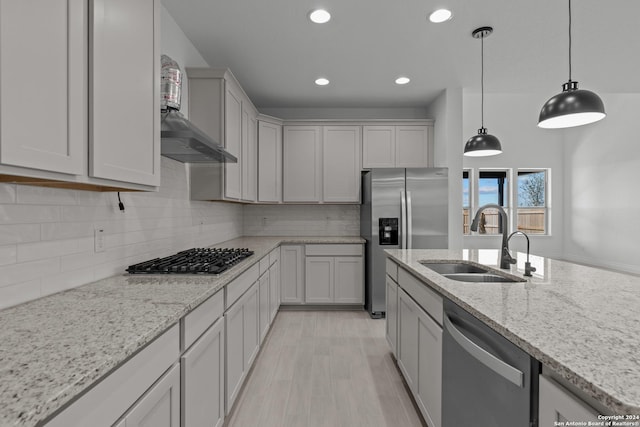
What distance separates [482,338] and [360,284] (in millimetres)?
2897

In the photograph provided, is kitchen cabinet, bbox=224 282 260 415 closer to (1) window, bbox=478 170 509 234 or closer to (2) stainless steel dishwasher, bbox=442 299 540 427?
(2) stainless steel dishwasher, bbox=442 299 540 427

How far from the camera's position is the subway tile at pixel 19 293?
44.6 inches

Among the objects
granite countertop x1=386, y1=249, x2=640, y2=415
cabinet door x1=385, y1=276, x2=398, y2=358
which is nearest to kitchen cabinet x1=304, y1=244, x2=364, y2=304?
cabinet door x1=385, y1=276, x2=398, y2=358

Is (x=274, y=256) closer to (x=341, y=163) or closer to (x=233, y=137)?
(x=233, y=137)

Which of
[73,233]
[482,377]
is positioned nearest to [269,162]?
[73,233]

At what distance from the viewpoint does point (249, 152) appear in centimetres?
362

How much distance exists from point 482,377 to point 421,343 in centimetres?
70

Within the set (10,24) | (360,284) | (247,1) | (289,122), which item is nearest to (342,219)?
(360,284)

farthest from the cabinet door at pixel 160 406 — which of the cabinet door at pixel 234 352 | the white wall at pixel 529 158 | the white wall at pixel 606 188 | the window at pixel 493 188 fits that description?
the white wall at pixel 606 188

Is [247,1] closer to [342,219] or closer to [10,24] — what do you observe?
[10,24]

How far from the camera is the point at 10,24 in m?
0.82

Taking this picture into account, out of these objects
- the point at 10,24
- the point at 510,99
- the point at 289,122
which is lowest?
the point at 10,24

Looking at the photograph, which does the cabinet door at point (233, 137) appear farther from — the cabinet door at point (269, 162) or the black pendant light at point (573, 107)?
the black pendant light at point (573, 107)

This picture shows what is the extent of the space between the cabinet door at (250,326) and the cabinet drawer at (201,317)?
51 cm
